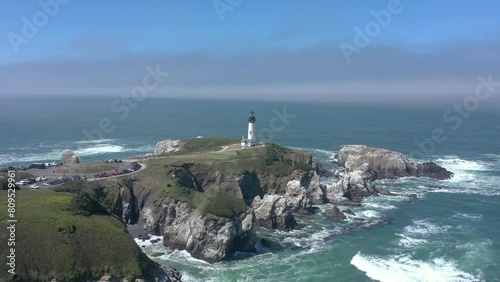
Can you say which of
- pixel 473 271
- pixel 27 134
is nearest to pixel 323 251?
pixel 473 271

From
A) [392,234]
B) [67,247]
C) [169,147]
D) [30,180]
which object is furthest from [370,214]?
[169,147]

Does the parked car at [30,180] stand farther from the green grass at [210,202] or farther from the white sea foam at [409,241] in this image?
the white sea foam at [409,241]

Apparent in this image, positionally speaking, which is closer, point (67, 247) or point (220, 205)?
point (67, 247)

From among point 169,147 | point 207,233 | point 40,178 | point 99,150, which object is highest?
point 169,147

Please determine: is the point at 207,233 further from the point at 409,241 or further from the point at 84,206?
the point at 409,241

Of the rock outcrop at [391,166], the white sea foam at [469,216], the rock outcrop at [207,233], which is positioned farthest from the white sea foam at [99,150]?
the white sea foam at [469,216]

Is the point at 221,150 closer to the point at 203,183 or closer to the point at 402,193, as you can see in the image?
the point at 203,183
